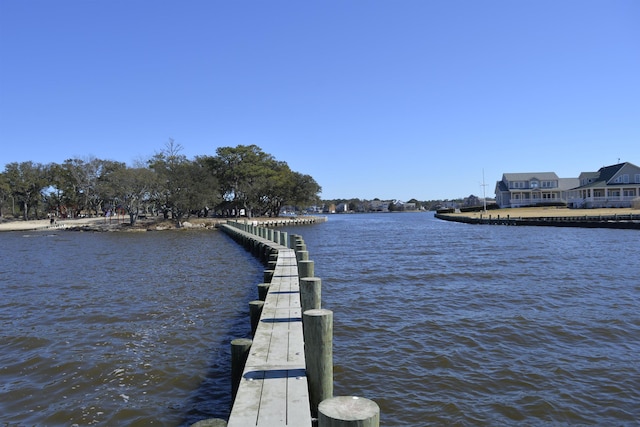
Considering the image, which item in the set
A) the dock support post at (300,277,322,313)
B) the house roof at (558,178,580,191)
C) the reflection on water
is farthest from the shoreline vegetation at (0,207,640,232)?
the dock support post at (300,277,322,313)

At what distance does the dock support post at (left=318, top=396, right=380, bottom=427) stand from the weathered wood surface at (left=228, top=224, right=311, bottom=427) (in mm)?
849

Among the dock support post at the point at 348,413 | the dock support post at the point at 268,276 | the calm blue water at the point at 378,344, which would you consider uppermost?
the dock support post at the point at 348,413

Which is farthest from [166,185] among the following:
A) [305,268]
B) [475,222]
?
[305,268]

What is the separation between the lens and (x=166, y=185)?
5741 cm

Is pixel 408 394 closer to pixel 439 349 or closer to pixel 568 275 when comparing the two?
pixel 439 349

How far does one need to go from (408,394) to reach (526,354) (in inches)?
121

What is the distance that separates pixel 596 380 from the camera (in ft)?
23.5

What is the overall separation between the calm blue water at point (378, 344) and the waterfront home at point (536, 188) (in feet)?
241

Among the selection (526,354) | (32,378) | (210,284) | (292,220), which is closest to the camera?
(32,378)

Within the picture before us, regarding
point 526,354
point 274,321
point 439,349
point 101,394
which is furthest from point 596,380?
point 101,394

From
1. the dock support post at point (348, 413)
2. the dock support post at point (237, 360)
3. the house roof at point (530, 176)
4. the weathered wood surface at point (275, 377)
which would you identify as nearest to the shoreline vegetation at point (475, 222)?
the house roof at point (530, 176)

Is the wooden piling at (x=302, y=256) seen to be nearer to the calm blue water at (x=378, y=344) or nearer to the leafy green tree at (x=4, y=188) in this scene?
the calm blue water at (x=378, y=344)

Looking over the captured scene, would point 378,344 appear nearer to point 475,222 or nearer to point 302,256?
point 302,256

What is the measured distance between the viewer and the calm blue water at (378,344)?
21.3 feet
